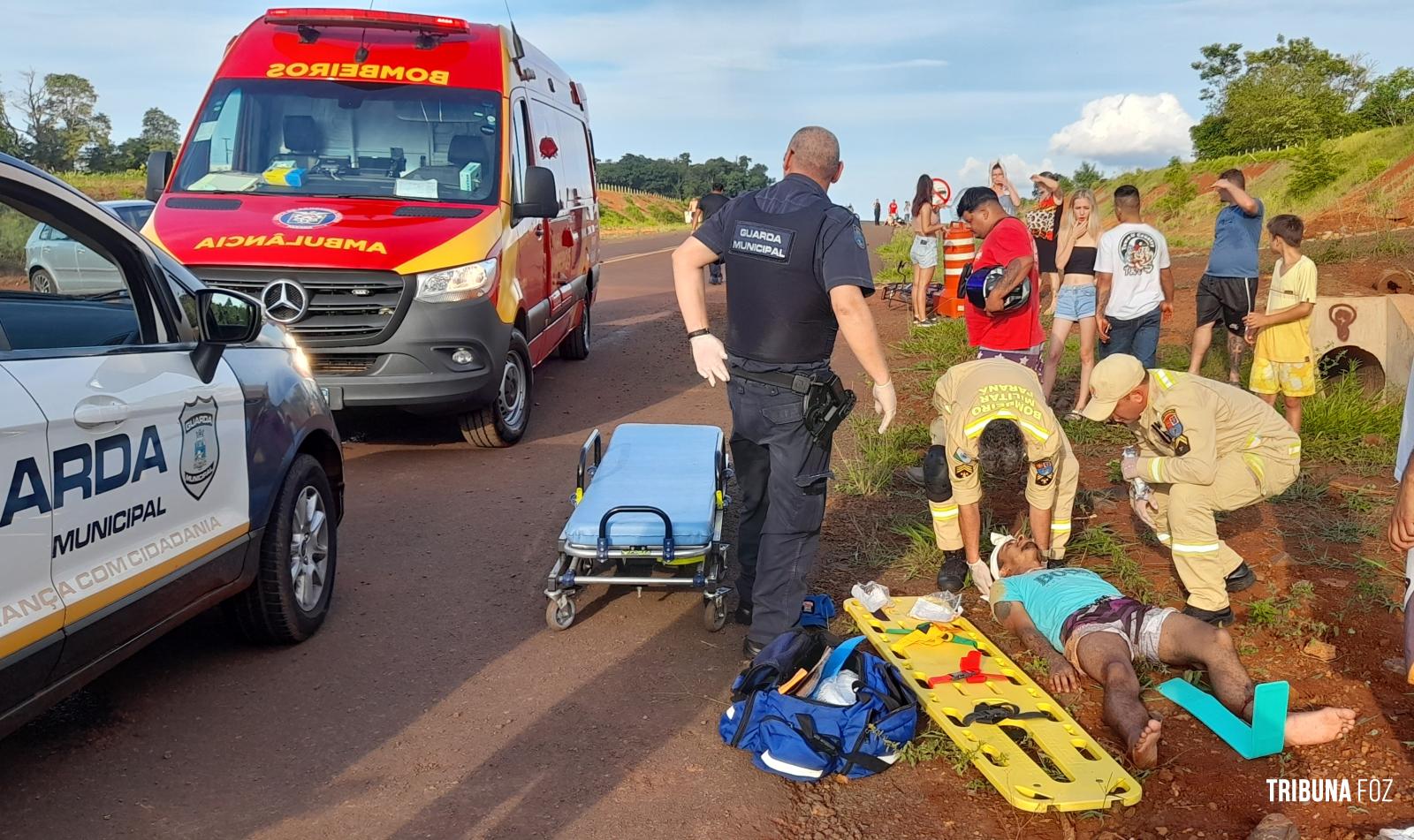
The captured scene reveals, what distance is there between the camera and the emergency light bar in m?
7.86

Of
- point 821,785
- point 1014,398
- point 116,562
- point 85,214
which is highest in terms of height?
point 85,214

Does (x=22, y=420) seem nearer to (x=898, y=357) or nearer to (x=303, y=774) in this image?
(x=303, y=774)

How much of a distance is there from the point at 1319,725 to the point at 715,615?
2272 mm

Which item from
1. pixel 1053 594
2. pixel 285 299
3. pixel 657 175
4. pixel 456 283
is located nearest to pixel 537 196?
pixel 456 283

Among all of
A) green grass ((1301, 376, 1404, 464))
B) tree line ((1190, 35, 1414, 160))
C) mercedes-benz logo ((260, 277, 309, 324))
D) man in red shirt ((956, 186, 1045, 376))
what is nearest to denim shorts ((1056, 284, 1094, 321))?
green grass ((1301, 376, 1404, 464))

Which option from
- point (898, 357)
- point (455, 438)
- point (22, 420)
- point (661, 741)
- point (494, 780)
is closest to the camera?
point (22, 420)

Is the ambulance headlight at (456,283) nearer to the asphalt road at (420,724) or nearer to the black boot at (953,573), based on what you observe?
the asphalt road at (420,724)

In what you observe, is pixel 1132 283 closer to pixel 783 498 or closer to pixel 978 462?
pixel 978 462

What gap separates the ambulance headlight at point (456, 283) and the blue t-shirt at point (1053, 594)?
12.9 feet

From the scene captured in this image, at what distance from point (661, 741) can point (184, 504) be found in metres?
1.80

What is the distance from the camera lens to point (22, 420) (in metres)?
2.77

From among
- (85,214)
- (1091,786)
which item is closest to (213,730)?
(85,214)

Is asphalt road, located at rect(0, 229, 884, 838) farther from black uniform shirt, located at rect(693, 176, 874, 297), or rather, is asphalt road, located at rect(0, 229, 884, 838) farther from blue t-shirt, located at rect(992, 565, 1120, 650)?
black uniform shirt, located at rect(693, 176, 874, 297)

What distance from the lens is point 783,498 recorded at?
167 inches
